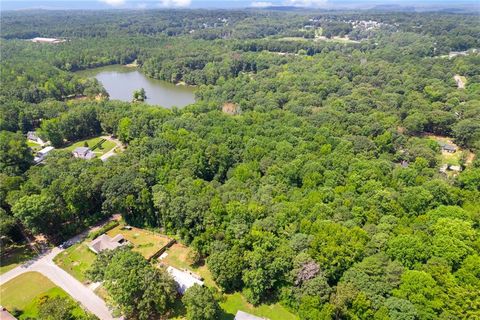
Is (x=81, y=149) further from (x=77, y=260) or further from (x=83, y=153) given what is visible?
(x=77, y=260)

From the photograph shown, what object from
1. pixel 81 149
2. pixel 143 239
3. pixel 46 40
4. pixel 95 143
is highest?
pixel 46 40

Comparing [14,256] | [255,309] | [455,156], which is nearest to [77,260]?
[14,256]

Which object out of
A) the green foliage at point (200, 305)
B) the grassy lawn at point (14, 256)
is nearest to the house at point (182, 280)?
the green foliage at point (200, 305)

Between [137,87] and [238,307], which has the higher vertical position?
[137,87]

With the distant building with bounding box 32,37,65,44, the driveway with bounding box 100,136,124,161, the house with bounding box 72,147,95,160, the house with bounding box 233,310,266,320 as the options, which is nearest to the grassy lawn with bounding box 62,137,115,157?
the driveway with bounding box 100,136,124,161

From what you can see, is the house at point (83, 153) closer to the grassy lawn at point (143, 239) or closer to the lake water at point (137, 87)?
the grassy lawn at point (143, 239)

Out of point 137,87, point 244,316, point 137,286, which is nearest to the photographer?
point 137,286

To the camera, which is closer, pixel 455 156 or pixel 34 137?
pixel 455 156
